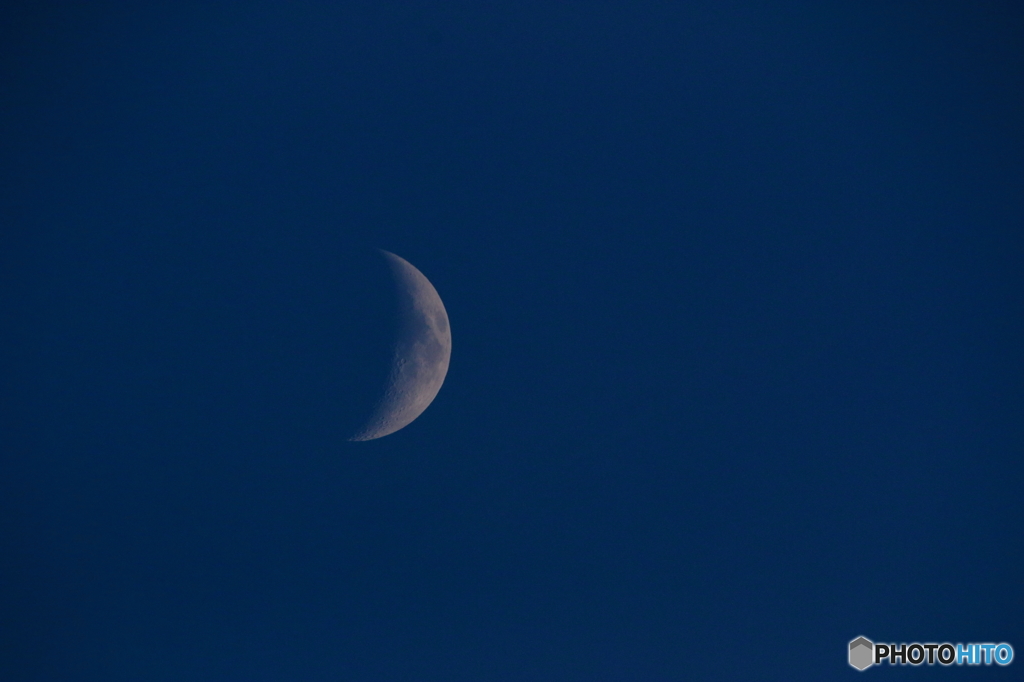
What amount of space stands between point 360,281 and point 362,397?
1.80 metres

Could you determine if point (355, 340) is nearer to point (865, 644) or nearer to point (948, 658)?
point (865, 644)

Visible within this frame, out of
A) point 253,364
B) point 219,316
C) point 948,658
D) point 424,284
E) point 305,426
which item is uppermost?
point 424,284

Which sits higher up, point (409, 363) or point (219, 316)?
point (219, 316)

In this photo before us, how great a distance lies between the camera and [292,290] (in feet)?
24.0

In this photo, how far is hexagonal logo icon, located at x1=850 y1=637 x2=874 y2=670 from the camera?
27.7 feet

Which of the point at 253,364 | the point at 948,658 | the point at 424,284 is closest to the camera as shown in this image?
the point at 253,364

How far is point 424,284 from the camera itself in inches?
332

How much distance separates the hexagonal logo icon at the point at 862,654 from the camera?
27.7ft

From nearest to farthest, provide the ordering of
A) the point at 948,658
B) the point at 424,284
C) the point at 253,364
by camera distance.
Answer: the point at 253,364 → the point at 948,658 → the point at 424,284

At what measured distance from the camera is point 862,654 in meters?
8.48

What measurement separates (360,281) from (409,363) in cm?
149

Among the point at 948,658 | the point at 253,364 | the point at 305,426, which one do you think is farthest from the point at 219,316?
the point at 948,658

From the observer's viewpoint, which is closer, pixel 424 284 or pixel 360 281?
pixel 360 281

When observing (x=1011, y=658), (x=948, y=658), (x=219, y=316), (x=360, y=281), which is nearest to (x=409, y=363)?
(x=360, y=281)
